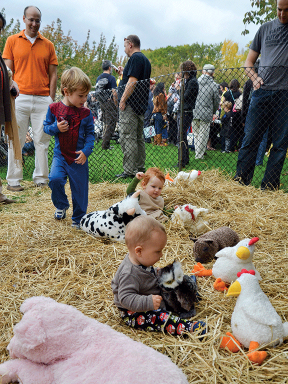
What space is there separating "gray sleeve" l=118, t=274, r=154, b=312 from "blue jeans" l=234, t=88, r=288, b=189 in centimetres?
323

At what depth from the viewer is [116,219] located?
2914 mm

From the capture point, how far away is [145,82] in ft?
16.7

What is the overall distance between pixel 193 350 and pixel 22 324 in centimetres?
84

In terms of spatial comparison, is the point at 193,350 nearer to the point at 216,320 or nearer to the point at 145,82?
the point at 216,320

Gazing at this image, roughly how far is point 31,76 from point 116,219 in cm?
322

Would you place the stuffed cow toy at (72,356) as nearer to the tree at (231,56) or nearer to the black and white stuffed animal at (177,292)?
the black and white stuffed animal at (177,292)

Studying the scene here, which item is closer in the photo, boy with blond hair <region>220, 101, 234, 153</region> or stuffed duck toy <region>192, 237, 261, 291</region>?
stuffed duck toy <region>192, 237, 261, 291</region>

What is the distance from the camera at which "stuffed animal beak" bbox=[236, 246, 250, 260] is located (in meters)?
2.06

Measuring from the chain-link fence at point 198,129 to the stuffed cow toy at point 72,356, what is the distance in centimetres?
363

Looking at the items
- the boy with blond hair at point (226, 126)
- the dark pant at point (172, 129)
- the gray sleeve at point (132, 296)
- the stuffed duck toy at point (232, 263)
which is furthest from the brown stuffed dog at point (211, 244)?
the dark pant at point (172, 129)

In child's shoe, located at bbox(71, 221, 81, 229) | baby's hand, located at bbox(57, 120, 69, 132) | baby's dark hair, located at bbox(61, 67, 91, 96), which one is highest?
baby's dark hair, located at bbox(61, 67, 91, 96)

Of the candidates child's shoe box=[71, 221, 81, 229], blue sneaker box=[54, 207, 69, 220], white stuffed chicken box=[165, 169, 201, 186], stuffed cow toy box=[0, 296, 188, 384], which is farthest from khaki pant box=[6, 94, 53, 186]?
stuffed cow toy box=[0, 296, 188, 384]

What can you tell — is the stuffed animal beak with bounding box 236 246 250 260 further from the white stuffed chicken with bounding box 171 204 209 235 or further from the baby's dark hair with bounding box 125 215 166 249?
the white stuffed chicken with bounding box 171 204 209 235

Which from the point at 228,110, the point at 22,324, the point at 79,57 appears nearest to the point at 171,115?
the point at 228,110
